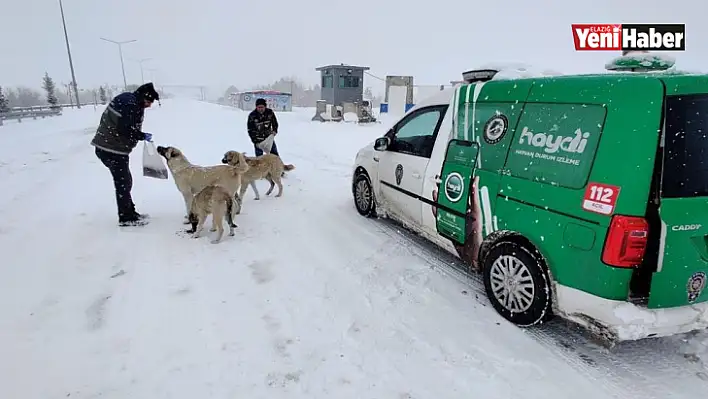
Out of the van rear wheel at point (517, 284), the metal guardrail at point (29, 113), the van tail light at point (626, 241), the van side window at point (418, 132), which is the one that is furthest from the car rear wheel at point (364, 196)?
the metal guardrail at point (29, 113)

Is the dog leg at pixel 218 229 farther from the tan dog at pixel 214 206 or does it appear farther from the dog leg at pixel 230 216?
the dog leg at pixel 230 216

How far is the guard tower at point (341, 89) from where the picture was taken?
28.8 m

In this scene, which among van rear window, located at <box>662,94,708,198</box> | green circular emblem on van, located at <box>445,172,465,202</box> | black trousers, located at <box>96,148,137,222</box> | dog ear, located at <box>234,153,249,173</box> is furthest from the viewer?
dog ear, located at <box>234,153,249,173</box>

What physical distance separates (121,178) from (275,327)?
3.76 metres

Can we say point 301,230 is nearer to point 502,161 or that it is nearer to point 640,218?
point 502,161

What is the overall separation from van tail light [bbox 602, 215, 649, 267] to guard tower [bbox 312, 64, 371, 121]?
87.2 ft

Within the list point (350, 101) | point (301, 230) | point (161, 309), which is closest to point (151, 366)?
point (161, 309)

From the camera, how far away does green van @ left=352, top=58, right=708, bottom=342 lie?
2547mm

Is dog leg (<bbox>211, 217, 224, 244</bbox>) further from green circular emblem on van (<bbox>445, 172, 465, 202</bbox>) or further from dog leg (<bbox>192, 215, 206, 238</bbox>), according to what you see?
green circular emblem on van (<bbox>445, 172, 465, 202</bbox>)

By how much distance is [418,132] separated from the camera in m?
4.93

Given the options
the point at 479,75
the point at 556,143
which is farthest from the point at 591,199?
the point at 479,75

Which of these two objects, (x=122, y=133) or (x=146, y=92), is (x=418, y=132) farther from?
(x=122, y=133)

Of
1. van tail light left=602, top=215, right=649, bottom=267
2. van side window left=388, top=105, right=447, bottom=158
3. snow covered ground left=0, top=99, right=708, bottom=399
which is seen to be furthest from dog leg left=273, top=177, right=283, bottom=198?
van tail light left=602, top=215, right=649, bottom=267

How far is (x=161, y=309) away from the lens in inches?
144
